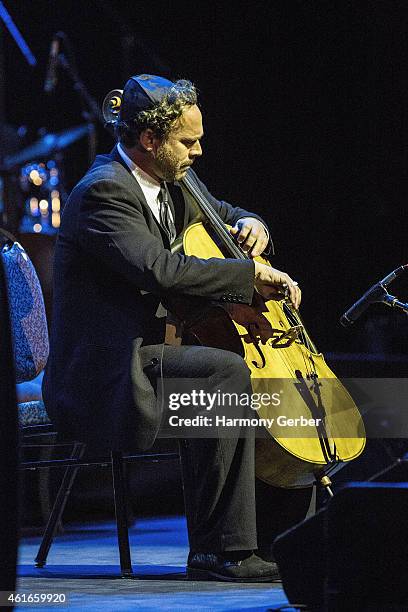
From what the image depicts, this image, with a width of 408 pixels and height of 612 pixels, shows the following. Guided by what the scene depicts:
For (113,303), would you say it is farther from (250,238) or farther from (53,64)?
(53,64)

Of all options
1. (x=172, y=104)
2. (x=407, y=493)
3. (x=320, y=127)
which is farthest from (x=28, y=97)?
(x=407, y=493)

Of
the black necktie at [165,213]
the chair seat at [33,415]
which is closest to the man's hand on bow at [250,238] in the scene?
the black necktie at [165,213]

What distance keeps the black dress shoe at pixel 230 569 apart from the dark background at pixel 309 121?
8.95 ft

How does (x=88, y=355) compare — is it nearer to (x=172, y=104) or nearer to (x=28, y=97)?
(x=172, y=104)

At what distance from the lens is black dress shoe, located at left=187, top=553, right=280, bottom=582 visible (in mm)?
2492

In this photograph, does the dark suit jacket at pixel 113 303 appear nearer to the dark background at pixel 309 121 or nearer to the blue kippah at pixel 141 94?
the blue kippah at pixel 141 94

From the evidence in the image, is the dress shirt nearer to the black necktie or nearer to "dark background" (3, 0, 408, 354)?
the black necktie

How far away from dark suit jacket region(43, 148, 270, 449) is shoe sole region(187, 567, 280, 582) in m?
0.33

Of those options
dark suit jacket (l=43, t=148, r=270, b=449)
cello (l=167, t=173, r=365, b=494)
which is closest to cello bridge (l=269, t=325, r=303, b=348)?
cello (l=167, t=173, r=365, b=494)

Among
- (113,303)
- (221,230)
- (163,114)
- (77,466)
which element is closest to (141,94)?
(163,114)

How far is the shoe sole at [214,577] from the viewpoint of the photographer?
2490 mm

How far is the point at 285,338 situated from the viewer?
265cm

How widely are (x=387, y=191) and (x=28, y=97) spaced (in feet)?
7.99

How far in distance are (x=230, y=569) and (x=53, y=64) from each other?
13.1 feet
